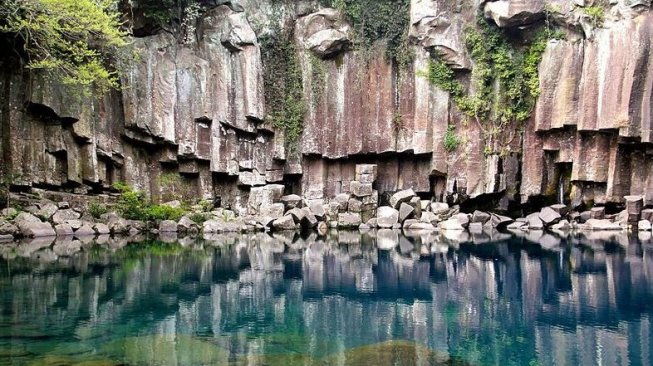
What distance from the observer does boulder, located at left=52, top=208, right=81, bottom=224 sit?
24500 millimetres

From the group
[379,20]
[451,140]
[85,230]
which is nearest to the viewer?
[85,230]

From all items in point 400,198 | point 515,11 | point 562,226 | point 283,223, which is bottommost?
point 562,226

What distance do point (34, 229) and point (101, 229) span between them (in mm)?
2820

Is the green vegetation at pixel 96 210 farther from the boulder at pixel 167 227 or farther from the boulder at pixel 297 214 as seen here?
the boulder at pixel 297 214

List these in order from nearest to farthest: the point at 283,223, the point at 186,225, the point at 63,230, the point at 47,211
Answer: the point at 63,230, the point at 47,211, the point at 186,225, the point at 283,223

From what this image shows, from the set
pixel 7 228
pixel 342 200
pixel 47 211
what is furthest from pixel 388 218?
pixel 7 228

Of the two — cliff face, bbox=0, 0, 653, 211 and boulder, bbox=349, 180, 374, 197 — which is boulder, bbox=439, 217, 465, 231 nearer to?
cliff face, bbox=0, 0, 653, 211

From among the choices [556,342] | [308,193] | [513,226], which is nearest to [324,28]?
[308,193]

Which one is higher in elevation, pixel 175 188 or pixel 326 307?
pixel 175 188

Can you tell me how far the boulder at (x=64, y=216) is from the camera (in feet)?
80.4

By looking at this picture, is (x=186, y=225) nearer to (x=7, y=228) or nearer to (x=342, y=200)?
(x=7, y=228)

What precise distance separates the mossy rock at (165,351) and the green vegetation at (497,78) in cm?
2578

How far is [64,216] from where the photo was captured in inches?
978

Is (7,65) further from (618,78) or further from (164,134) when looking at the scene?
(618,78)
